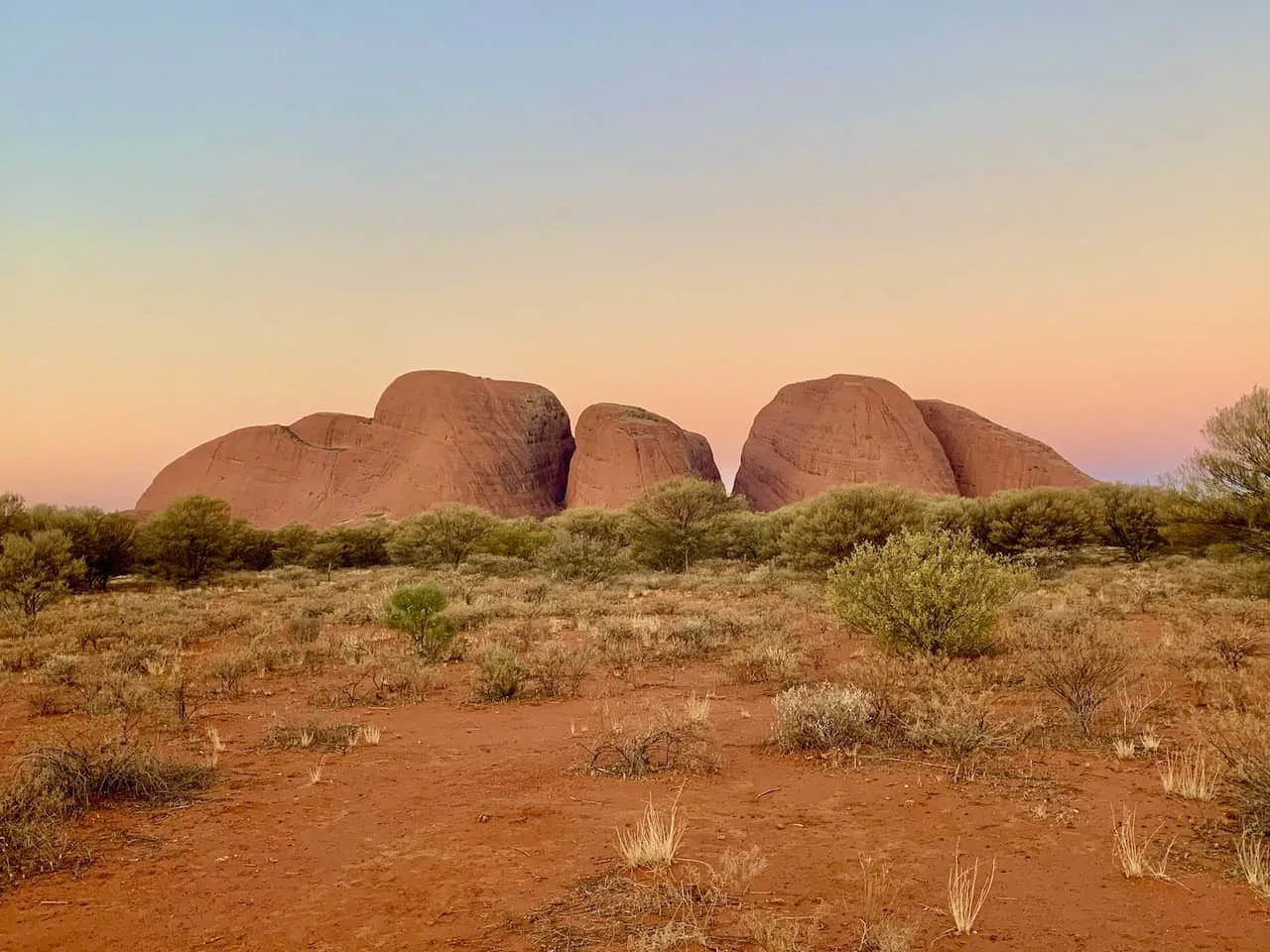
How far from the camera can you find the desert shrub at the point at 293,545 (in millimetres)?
40844

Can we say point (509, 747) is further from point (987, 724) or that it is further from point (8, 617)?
point (8, 617)

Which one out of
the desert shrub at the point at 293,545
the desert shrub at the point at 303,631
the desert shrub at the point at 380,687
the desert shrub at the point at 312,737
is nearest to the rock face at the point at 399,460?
the desert shrub at the point at 293,545

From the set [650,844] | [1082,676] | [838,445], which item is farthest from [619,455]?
[650,844]

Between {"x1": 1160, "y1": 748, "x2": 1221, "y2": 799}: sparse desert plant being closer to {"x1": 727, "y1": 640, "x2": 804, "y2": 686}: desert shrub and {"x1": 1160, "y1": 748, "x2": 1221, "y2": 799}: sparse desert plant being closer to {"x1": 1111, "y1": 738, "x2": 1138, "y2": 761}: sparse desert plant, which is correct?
{"x1": 1111, "y1": 738, "x2": 1138, "y2": 761}: sparse desert plant

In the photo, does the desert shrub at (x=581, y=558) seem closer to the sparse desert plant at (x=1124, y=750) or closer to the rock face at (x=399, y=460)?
the sparse desert plant at (x=1124, y=750)

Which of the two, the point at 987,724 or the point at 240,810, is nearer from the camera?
the point at 240,810

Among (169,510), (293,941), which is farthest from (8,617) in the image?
(293,941)

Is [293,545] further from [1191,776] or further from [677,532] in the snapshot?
[1191,776]

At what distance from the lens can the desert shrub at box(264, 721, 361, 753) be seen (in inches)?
294

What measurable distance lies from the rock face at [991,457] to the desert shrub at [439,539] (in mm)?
45518

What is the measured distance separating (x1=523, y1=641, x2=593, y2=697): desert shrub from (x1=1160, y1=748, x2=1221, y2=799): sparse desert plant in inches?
254

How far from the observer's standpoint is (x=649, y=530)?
3338cm

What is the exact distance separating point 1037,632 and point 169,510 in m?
32.2

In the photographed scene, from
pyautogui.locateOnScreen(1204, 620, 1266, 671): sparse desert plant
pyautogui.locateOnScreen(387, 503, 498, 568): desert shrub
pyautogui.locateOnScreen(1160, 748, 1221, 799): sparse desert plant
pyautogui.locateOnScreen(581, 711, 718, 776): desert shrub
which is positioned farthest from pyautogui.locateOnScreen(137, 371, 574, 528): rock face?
pyautogui.locateOnScreen(1160, 748, 1221, 799): sparse desert plant
